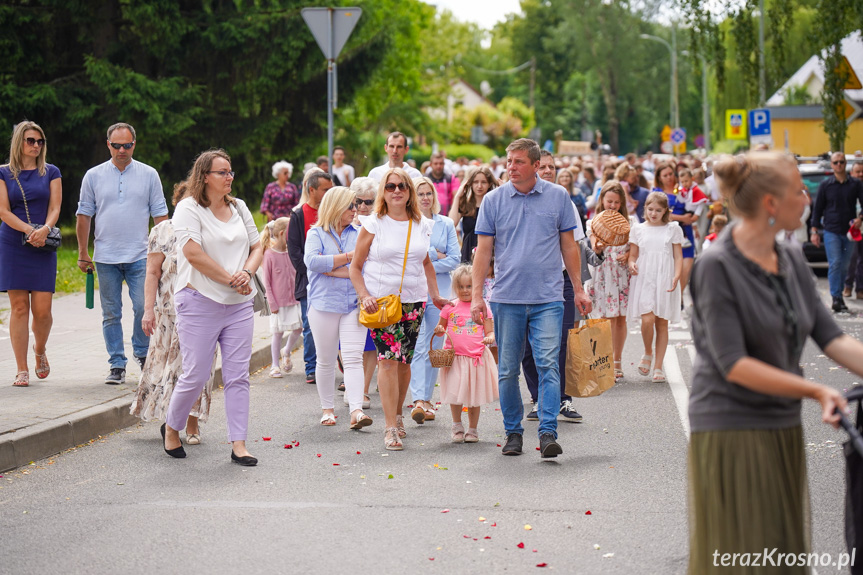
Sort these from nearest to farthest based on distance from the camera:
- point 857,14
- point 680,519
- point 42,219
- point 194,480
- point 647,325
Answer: point 680,519 → point 194,480 → point 42,219 → point 647,325 → point 857,14

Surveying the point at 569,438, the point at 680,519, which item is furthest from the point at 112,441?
the point at 680,519

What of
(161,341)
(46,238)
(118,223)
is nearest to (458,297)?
(161,341)

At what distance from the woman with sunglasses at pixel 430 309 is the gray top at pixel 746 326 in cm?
489

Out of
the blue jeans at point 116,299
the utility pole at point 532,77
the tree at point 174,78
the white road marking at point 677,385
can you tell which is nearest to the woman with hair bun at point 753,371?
the white road marking at point 677,385

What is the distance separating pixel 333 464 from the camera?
7027 mm

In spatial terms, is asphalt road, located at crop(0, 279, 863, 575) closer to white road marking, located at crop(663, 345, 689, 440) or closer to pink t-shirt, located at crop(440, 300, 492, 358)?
white road marking, located at crop(663, 345, 689, 440)

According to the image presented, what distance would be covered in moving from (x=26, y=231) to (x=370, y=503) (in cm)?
447

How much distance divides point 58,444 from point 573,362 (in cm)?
351

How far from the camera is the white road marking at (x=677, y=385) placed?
845cm

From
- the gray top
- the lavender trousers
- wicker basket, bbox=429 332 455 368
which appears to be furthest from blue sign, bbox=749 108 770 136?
the gray top

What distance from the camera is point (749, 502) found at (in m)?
3.51

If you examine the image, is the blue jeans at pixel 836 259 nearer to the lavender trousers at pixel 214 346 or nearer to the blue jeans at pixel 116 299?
the blue jeans at pixel 116 299

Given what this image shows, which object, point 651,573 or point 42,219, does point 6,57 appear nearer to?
point 42,219

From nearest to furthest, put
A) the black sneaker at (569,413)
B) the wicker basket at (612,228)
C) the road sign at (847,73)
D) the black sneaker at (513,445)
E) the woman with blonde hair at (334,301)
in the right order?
the black sneaker at (513,445), the woman with blonde hair at (334,301), the black sneaker at (569,413), the wicker basket at (612,228), the road sign at (847,73)
